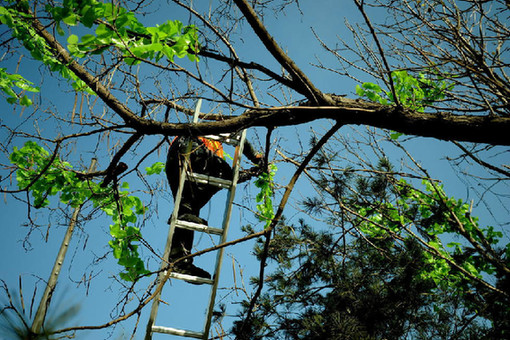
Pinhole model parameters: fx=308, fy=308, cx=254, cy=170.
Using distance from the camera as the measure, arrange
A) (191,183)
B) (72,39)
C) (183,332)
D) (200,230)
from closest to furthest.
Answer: (72,39)
(183,332)
(200,230)
(191,183)

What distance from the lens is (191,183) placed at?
3.14 metres

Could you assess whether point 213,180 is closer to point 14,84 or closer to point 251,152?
point 251,152

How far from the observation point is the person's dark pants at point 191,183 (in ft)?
10.4

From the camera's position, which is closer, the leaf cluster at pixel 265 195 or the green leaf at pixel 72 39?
the green leaf at pixel 72 39

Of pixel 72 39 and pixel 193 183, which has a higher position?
pixel 72 39

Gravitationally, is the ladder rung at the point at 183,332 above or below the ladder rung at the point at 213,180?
below

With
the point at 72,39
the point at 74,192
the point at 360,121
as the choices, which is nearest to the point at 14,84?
the point at 74,192

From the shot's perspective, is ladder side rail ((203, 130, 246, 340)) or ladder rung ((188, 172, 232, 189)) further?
ladder rung ((188, 172, 232, 189))

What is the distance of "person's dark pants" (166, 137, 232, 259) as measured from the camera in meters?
3.18

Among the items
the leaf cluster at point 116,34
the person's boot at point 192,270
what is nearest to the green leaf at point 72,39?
the leaf cluster at point 116,34

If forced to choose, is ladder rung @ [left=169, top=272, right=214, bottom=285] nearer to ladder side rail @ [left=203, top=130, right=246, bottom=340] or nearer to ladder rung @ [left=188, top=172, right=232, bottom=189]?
ladder side rail @ [left=203, top=130, right=246, bottom=340]

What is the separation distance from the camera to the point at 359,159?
350 centimetres

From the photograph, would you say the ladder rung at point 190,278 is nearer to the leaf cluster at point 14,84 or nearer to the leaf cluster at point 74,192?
the leaf cluster at point 74,192

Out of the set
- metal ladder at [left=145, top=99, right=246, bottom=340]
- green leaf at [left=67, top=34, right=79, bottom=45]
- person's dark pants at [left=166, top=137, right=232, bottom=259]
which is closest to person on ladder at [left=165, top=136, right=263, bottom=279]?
person's dark pants at [left=166, top=137, right=232, bottom=259]
